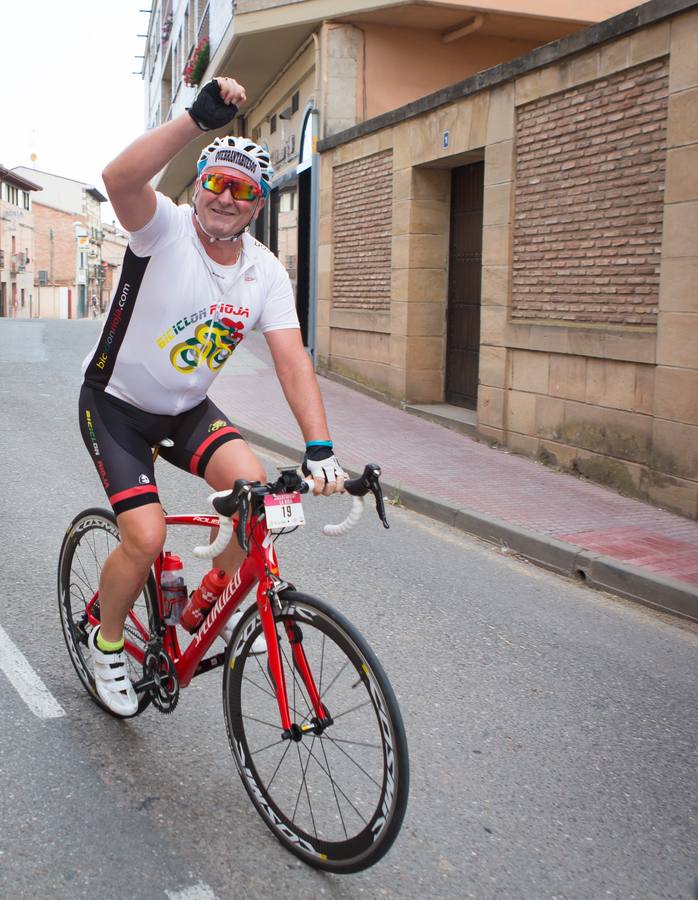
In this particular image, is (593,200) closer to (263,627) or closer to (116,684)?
(116,684)

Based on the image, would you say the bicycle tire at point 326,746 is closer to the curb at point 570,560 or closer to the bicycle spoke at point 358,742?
the bicycle spoke at point 358,742

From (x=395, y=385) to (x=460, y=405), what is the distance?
3.64 ft

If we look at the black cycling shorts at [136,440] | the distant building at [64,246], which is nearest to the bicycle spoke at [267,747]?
the black cycling shorts at [136,440]

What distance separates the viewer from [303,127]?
1839 cm

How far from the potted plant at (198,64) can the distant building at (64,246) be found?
6314 centimetres

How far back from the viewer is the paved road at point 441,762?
2906mm

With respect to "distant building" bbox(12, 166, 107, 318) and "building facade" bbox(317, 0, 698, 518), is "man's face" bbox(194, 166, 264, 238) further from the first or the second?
"distant building" bbox(12, 166, 107, 318)

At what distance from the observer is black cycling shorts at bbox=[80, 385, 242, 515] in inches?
135

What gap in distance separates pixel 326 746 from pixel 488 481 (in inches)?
250

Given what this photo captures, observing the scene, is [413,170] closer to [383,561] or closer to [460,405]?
[460,405]

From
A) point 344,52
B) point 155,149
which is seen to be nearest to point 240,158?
point 155,149

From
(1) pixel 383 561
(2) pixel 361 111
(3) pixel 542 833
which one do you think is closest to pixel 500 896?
(3) pixel 542 833

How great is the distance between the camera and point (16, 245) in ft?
245

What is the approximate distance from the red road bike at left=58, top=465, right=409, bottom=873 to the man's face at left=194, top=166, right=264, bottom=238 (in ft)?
2.80
